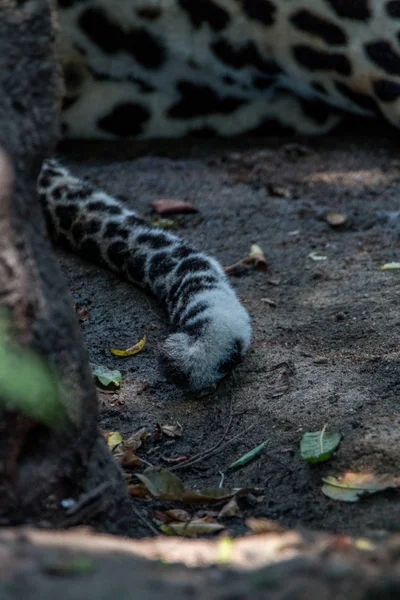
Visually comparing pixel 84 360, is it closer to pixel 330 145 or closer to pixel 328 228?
pixel 328 228

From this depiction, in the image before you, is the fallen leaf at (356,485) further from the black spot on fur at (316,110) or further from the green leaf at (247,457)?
the black spot on fur at (316,110)

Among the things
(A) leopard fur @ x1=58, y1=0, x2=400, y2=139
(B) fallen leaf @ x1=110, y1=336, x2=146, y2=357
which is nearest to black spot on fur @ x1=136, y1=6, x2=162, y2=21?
(A) leopard fur @ x1=58, y1=0, x2=400, y2=139

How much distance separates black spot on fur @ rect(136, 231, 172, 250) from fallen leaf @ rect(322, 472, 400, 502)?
1537 millimetres

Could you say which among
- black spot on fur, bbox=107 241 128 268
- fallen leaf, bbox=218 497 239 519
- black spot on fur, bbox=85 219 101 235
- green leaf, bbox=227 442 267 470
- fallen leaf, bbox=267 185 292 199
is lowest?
fallen leaf, bbox=267 185 292 199

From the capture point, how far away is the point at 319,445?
104 inches

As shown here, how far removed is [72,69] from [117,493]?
11.7 feet

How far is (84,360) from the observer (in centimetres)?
214

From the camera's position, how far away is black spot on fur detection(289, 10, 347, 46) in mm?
5035

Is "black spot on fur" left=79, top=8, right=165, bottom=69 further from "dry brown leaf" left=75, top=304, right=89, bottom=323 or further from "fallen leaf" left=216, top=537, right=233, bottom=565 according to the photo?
"fallen leaf" left=216, top=537, right=233, bottom=565

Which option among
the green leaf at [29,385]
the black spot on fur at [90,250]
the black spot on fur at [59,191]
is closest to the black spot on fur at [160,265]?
the black spot on fur at [90,250]

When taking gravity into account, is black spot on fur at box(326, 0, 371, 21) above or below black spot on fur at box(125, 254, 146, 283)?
above

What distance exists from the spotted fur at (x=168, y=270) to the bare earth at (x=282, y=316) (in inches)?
3.7

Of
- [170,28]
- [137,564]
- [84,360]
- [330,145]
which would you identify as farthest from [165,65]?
[137,564]

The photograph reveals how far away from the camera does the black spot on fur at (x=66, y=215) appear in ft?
13.5
